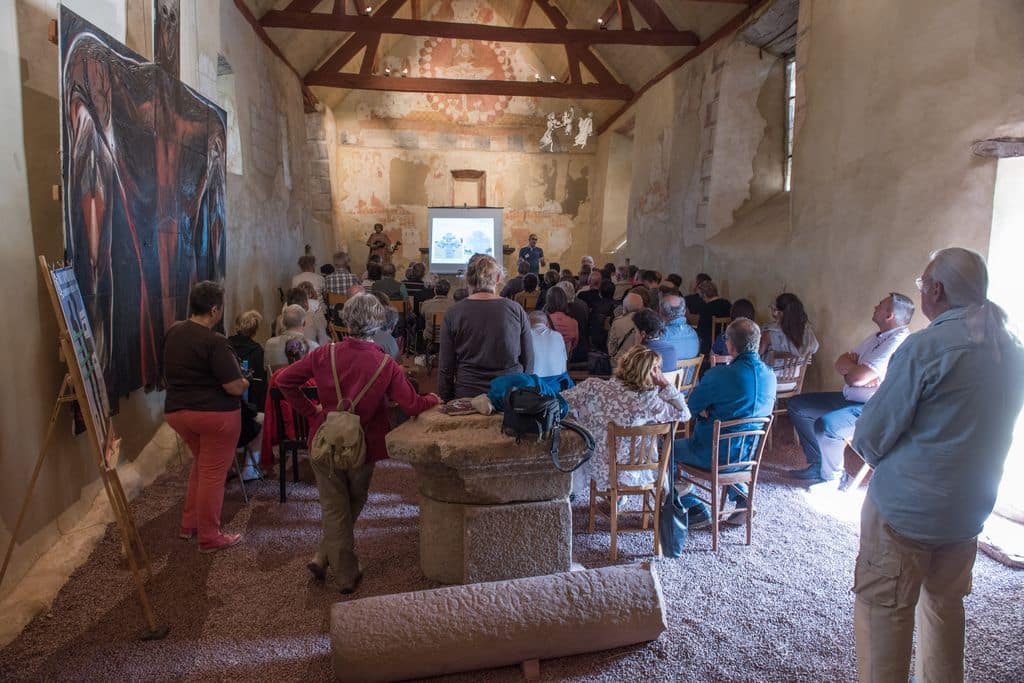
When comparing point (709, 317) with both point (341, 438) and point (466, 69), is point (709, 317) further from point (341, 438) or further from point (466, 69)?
point (466, 69)

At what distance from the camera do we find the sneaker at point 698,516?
362 cm

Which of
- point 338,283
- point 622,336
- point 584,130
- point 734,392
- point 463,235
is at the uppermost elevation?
point 584,130

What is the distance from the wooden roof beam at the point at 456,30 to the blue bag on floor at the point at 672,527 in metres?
7.47

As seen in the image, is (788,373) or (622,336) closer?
(788,373)

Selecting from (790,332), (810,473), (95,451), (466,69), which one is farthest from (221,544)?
(466,69)

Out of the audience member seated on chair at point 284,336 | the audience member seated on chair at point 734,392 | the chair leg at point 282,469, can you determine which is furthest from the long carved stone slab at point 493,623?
the audience member seated on chair at point 284,336

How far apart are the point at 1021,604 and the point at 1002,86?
10.4ft

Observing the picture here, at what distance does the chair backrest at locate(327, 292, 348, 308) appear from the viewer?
7.69 m

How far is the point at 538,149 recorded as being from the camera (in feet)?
49.9

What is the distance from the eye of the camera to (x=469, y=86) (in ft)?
38.9

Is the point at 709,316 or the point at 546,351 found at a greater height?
the point at 709,316

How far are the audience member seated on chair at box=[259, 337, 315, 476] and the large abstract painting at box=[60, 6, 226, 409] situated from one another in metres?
0.88

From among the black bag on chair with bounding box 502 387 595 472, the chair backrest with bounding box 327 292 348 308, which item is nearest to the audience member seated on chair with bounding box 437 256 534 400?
the black bag on chair with bounding box 502 387 595 472

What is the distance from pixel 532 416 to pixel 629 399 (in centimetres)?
96
